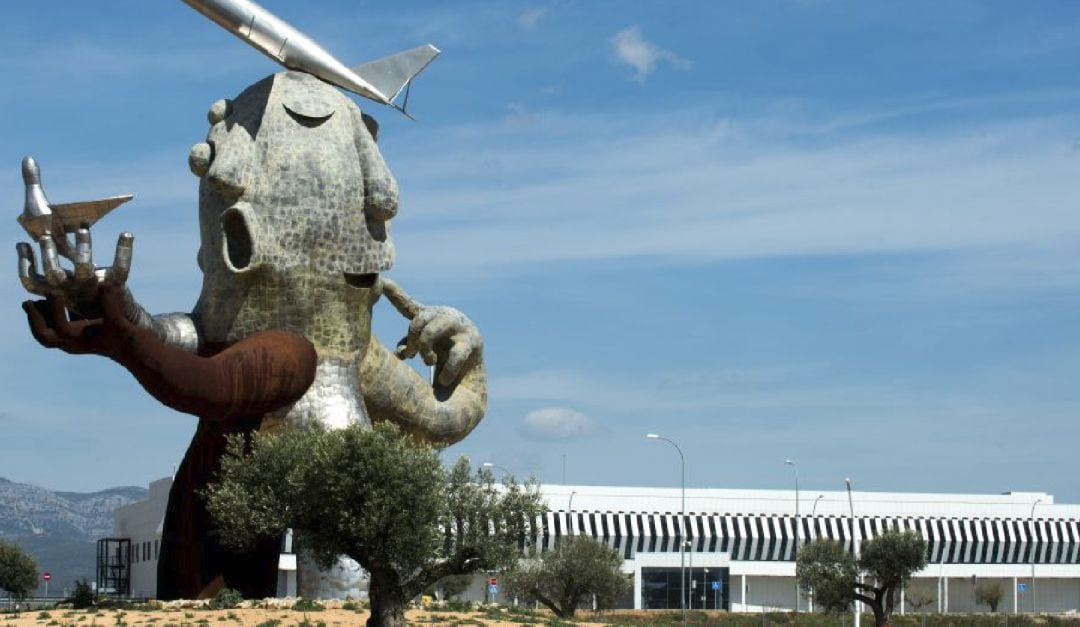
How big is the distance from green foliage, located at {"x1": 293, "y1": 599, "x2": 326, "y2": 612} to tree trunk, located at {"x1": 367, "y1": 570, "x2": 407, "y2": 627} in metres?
3.25

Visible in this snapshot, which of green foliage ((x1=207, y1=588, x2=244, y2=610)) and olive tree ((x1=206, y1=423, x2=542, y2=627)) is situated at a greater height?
olive tree ((x1=206, y1=423, x2=542, y2=627))

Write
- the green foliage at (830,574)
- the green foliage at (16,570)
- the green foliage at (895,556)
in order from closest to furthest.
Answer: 1. the green foliage at (895,556)
2. the green foliage at (830,574)
3. the green foliage at (16,570)

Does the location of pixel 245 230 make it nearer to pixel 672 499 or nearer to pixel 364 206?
pixel 364 206

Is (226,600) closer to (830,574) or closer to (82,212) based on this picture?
(82,212)

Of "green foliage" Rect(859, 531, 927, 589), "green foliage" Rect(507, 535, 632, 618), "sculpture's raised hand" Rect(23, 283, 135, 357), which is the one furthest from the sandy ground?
"green foliage" Rect(859, 531, 927, 589)

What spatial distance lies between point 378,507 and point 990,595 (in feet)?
290

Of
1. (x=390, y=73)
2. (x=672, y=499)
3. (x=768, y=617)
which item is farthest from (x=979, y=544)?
(x=390, y=73)

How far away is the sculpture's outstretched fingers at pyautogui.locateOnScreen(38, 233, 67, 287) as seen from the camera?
32812 mm

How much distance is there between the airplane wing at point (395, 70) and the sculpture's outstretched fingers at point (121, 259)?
9360 mm

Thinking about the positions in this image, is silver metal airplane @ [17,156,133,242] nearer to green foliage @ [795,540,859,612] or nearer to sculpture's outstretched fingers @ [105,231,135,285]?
sculpture's outstretched fingers @ [105,231,135,285]

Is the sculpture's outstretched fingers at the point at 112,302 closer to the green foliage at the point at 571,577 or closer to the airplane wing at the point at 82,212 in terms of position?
the airplane wing at the point at 82,212

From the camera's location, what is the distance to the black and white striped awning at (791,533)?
114 meters

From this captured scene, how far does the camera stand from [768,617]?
88.1m

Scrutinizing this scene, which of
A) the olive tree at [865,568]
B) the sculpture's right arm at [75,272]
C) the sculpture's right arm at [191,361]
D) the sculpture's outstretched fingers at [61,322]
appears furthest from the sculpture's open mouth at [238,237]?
the olive tree at [865,568]
